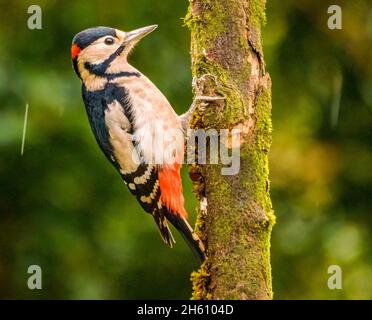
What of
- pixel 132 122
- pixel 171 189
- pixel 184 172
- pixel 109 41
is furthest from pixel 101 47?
pixel 184 172

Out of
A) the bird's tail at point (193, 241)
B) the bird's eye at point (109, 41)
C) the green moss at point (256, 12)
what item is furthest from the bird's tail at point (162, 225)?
the green moss at point (256, 12)

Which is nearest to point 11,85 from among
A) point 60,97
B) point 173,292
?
point 60,97

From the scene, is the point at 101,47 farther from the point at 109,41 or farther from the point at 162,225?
the point at 162,225

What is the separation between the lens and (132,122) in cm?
454

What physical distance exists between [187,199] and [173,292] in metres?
0.90

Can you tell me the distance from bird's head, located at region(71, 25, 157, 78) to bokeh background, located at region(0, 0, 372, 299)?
137 cm

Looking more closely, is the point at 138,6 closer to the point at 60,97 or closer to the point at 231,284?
the point at 60,97

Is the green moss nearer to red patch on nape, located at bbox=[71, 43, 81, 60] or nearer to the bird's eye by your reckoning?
the bird's eye

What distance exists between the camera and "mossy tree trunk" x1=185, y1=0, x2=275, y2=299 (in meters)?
3.92

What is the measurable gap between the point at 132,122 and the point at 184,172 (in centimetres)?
168

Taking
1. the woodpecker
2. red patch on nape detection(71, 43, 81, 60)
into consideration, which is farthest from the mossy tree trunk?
red patch on nape detection(71, 43, 81, 60)

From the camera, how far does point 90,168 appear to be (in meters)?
6.38

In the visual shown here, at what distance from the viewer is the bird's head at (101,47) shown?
4508mm

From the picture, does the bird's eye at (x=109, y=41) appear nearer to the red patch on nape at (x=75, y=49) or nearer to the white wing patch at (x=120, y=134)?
the red patch on nape at (x=75, y=49)
